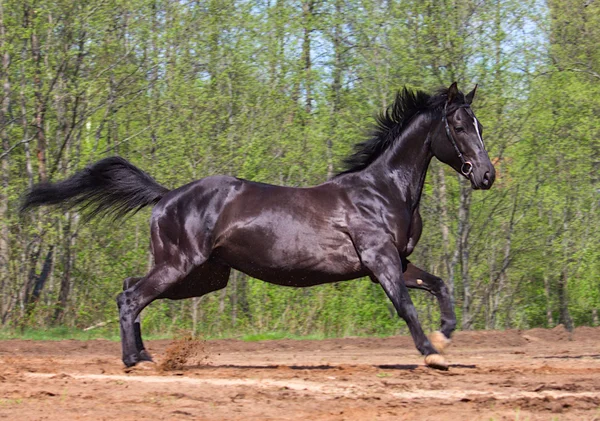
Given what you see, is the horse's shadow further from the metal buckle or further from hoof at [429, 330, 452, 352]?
the metal buckle

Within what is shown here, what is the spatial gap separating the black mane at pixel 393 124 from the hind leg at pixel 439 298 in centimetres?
120

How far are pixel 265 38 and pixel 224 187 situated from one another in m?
9.84

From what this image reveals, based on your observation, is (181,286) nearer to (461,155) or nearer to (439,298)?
(439,298)

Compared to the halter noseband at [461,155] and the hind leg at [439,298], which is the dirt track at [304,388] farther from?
the halter noseband at [461,155]

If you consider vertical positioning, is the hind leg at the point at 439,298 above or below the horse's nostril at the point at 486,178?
below

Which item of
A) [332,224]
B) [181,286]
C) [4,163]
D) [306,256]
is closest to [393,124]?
[332,224]

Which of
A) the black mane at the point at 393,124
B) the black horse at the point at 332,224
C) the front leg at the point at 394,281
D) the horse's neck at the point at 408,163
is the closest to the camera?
the front leg at the point at 394,281

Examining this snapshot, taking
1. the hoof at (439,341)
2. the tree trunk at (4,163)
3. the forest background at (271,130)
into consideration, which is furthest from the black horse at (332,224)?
the tree trunk at (4,163)

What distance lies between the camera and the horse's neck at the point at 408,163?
8109mm

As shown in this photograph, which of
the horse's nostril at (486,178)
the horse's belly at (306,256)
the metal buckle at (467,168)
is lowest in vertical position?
the horse's belly at (306,256)

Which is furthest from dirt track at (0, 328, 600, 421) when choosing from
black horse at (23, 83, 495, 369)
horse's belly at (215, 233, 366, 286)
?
horse's belly at (215, 233, 366, 286)

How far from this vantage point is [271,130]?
17000 mm

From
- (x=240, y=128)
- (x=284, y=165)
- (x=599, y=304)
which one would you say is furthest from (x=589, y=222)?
(x=240, y=128)

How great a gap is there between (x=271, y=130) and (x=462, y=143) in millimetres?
9316
